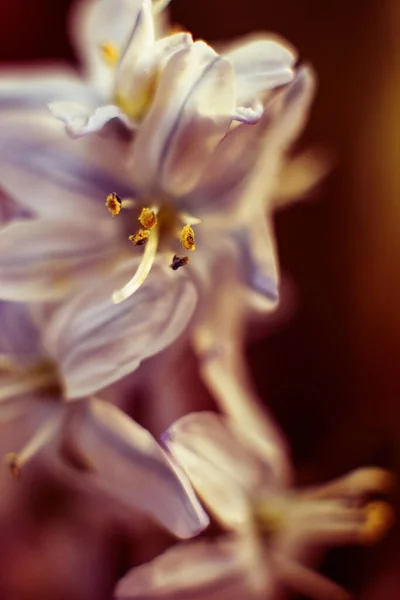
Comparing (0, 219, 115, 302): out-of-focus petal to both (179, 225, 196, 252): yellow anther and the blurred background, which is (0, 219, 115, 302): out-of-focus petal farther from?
the blurred background

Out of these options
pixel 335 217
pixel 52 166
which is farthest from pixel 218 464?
pixel 335 217

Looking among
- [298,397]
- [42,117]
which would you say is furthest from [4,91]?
[298,397]

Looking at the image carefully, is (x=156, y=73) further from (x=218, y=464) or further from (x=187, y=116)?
(x=218, y=464)

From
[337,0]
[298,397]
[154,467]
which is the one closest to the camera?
[154,467]

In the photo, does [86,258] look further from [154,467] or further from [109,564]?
[109,564]

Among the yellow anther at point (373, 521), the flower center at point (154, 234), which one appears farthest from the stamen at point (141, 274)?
the yellow anther at point (373, 521)

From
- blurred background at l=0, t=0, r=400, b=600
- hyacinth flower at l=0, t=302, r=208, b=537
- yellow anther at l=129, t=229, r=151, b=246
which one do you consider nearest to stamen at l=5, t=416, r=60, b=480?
hyacinth flower at l=0, t=302, r=208, b=537
